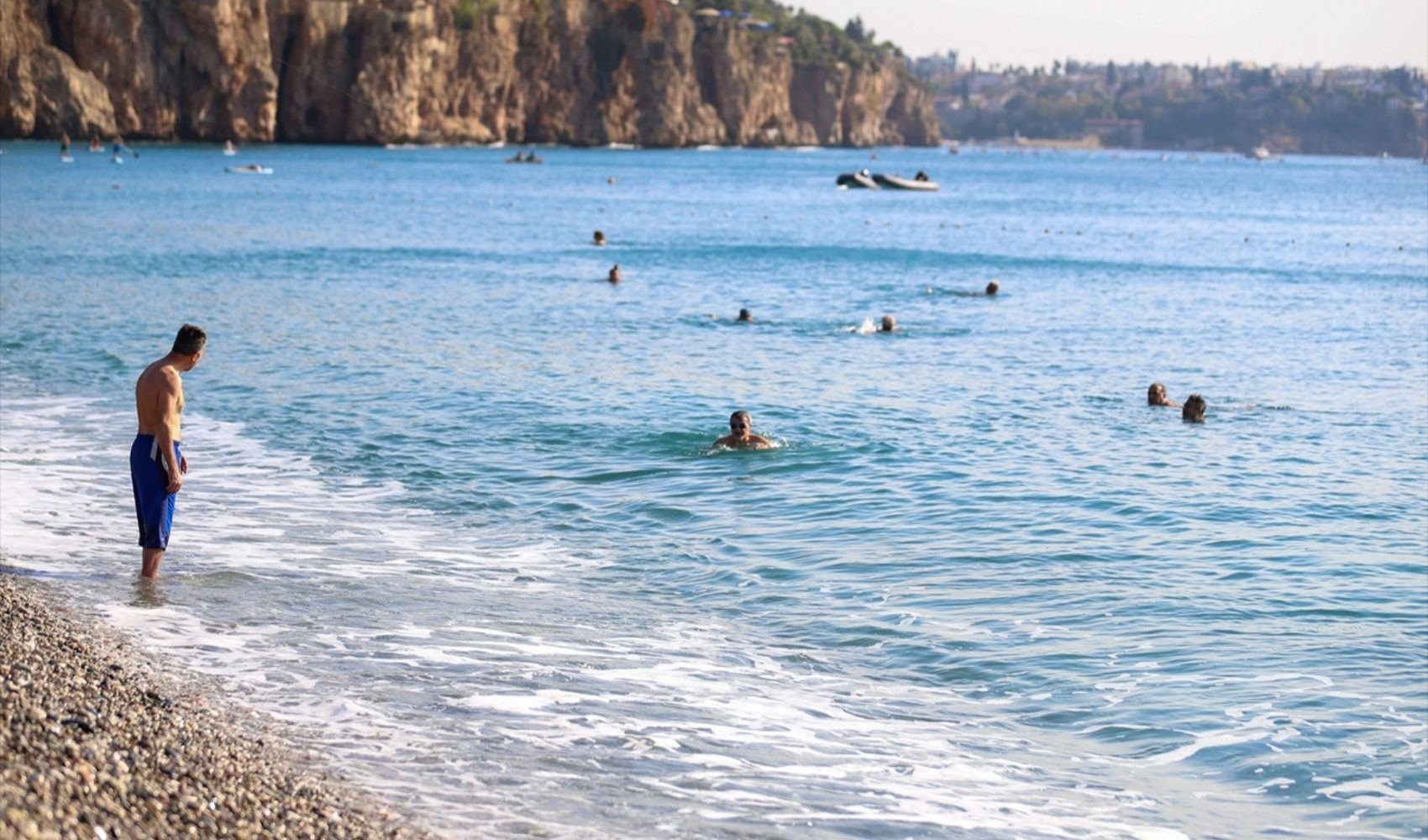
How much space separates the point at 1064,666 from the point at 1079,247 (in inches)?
1991

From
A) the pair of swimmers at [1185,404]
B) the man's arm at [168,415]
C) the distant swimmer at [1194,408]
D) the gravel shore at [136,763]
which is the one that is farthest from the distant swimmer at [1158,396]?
the gravel shore at [136,763]

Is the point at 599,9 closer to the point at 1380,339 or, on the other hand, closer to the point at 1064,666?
the point at 1380,339

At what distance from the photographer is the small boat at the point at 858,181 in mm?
112312

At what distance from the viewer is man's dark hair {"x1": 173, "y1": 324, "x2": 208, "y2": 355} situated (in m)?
11.1

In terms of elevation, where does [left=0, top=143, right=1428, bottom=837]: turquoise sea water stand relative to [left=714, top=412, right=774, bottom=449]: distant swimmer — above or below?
below

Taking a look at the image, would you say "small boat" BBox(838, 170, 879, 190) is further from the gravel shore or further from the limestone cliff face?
the gravel shore

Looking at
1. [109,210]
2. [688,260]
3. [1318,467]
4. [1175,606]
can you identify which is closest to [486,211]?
[109,210]

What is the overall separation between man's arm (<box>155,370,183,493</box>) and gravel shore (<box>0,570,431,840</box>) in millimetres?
1692

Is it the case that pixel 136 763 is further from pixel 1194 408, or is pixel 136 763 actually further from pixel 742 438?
pixel 1194 408

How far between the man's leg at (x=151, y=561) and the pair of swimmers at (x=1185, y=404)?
13920 mm

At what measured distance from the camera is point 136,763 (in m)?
7.23

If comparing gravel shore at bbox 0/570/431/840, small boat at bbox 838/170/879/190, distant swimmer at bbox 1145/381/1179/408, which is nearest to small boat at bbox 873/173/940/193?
small boat at bbox 838/170/879/190

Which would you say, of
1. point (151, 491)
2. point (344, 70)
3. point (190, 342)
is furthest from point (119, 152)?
point (190, 342)

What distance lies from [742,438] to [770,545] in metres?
3.95
